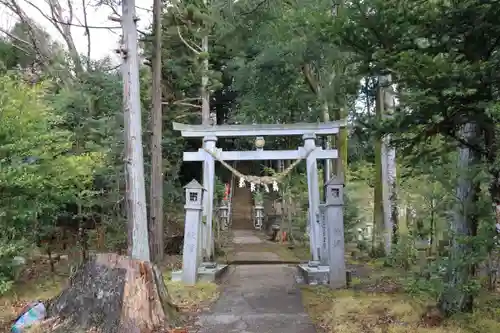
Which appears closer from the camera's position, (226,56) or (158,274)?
(158,274)

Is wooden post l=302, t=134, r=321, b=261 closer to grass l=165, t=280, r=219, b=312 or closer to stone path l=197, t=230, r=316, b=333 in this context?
stone path l=197, t=230, r=316, b=333

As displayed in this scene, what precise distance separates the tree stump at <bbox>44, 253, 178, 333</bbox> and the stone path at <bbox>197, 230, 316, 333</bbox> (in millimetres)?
770

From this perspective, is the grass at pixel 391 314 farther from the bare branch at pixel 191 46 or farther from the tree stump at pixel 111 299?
the bare branch at pixel 191 46

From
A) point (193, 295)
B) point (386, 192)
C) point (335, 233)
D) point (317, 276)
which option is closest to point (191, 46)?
point (386, 192)

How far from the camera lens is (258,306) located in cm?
701

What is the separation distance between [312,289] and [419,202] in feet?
11.5

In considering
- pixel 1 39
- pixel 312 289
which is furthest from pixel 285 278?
pixel 1 39

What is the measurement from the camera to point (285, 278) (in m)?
9.67

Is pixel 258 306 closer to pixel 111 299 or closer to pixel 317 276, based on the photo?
pixel 317 276

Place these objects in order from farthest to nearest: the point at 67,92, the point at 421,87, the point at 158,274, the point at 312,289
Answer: the point at 67,92 → the point at 312,289 → the point at 158,274 → the point at 421,87

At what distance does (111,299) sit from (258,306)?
254 centimetres

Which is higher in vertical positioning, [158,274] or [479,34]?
[479,34]

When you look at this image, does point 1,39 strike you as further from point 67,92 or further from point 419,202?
point 419,202

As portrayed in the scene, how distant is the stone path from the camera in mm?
5805
